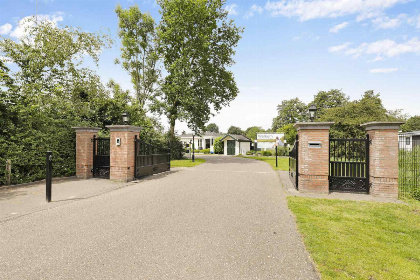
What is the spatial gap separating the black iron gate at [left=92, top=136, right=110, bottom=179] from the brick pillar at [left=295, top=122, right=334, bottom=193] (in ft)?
25.9

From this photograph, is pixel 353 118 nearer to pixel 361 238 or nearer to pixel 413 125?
pixel 361 238

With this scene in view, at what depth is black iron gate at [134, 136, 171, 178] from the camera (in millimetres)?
9562

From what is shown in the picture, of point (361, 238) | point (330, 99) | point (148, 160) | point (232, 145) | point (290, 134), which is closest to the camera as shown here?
point (361, 238)

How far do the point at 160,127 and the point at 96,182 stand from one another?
1528cm

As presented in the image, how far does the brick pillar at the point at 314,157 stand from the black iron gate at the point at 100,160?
791cm

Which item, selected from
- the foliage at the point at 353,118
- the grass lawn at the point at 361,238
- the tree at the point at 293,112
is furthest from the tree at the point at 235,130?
the grass lawn at the point at 361,238

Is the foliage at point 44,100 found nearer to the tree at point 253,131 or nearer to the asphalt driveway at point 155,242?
the asphalt driveway at point 155,242

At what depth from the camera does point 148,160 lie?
35.0 feet

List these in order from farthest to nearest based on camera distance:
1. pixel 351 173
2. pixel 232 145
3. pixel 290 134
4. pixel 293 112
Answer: pixel 293 112, pixel 290 134, pixel 232 145, pixel 351 173

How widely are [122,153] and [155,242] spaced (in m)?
6.11

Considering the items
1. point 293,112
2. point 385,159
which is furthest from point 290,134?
point 385,159

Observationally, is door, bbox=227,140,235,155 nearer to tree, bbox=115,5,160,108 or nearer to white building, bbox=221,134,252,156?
white building, bbox=221,134,252,156

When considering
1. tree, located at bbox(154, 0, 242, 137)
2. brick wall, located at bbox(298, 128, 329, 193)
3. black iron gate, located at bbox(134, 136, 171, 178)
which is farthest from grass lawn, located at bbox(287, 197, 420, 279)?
tree, located at bbox(154, 0, 242, 137)

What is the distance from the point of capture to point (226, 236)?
12.6ft
